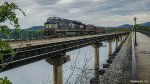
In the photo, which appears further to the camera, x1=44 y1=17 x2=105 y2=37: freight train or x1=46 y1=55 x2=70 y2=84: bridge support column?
x1=44 y1=17 x2=105 y2=37: freight train

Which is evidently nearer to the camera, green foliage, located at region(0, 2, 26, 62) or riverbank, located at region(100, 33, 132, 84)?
green foliage, located at region(0, 2, 26, 62)

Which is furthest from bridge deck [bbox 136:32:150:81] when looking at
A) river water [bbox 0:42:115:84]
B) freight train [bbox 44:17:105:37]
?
freight train [bbox 44:17:105:37]

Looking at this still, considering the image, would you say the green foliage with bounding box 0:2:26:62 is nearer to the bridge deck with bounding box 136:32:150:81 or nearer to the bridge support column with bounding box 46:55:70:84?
the bridge deck with bounding box 136:32:150:81

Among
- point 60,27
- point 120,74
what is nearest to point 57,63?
point 120,74

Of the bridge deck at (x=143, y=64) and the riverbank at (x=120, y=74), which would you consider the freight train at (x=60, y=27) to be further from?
the riverbank at (x=120, y=74)

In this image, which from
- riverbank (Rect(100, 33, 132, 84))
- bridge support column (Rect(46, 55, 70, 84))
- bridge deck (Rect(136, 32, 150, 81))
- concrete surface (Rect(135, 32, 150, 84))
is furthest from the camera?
bridge support column (Rect(46, 55, 70, 84))

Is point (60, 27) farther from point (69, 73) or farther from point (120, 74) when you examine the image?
point (120, 74)

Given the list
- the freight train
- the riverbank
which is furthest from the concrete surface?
the freight train

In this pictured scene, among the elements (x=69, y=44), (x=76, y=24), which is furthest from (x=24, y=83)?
(x=69, y=44)

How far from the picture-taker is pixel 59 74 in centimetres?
2489

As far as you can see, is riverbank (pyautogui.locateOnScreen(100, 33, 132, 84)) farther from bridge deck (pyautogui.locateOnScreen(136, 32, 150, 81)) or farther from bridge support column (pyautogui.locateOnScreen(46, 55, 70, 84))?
bridge support column (pyautogui.locateOnScreen(46, 55, 70, 84))

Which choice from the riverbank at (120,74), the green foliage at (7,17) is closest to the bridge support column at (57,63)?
the riverbank at (120,74)

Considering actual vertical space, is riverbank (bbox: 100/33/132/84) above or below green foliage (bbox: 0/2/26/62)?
below

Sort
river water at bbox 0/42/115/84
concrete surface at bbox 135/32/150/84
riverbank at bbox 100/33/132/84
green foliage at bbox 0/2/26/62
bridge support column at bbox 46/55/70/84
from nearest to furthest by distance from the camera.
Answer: green foliage at bbox 0/2/26/62 < river water at bbox 0/42/115/84 < riverbank at bbox 100/33/132/84 < concrete surface at bbox 135/32/150/84 < bridge support column at bbox 46/55/70/84
